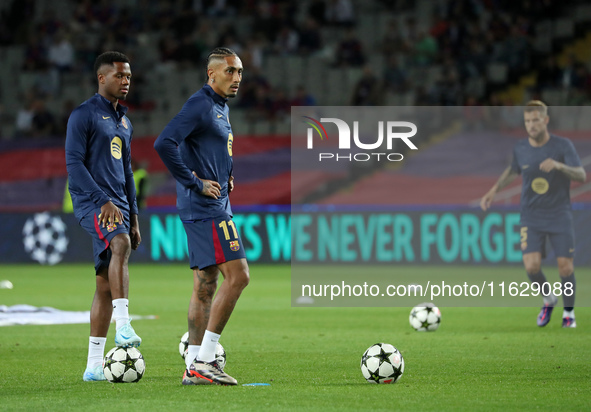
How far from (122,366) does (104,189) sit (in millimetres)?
1315

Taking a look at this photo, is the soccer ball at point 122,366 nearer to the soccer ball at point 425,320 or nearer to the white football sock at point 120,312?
the white football sock at point 120,312

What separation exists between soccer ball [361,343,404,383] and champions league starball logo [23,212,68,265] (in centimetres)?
1663

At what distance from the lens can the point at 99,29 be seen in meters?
28.8

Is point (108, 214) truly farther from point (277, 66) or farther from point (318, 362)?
point (277, 66)

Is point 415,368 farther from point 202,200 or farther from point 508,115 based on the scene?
point 508,115

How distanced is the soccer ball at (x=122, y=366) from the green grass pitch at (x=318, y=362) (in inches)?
4.3

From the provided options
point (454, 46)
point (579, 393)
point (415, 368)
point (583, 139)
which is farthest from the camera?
point (454, 46)

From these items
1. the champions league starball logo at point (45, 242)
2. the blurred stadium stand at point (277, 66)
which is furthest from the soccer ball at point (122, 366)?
the champions league starball logo at point (45, 242)

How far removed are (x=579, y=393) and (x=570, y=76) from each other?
59.3 feet

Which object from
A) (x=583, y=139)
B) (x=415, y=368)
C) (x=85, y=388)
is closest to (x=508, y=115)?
(x=583, y=139)

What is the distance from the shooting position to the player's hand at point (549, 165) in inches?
445

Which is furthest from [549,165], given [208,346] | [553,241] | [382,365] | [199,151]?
[208,346]

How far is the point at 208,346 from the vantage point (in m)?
7.04

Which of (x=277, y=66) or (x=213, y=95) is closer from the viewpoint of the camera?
(x=213, y=95)
